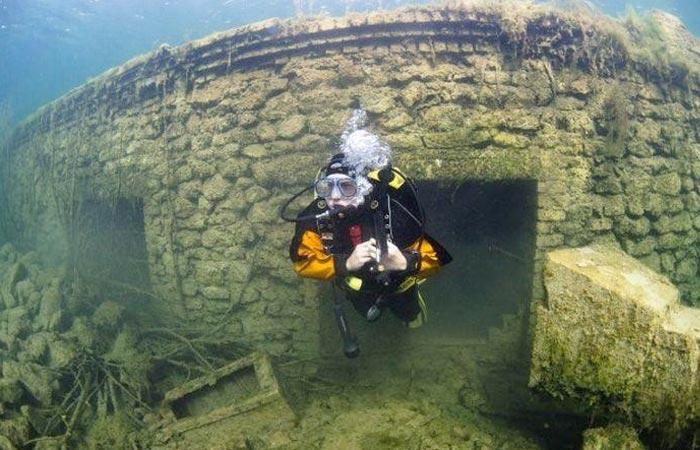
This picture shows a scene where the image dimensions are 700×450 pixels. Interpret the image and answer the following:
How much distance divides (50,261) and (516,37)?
806 cm

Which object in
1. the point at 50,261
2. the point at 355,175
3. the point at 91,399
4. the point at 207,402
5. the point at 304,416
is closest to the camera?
the point at 355,175

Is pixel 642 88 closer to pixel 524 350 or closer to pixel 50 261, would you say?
pixel 524 350

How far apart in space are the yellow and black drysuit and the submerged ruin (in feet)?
3.99

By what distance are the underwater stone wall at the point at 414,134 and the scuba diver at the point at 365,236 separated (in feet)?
4.12

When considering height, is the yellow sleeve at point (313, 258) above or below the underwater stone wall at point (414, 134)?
below

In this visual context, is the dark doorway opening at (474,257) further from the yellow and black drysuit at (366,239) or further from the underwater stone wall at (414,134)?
the yellow and black drysuit at (366,239)

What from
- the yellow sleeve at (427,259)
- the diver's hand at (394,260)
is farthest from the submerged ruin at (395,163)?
the diver's hand at (394,260)

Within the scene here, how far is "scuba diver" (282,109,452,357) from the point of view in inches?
107

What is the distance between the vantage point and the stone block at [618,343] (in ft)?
7.15

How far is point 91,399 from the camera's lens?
436 cm

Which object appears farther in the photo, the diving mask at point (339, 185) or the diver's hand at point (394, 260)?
the diving mask at point (339, 185)

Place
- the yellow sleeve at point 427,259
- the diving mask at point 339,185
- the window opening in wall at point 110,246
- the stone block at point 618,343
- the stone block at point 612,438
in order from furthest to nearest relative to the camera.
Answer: the window opening in wall at point 110,246 < the yellow sleeve at point 427,259 < the diving mask at point 339,185 < the stone block at point 612,438 < the stone block at point 618,343

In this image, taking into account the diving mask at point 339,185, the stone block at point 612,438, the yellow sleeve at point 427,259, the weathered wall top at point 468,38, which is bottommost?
the stone block at point 612,438

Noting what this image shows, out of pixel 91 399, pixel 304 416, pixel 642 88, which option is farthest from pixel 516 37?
pixel 91 399
